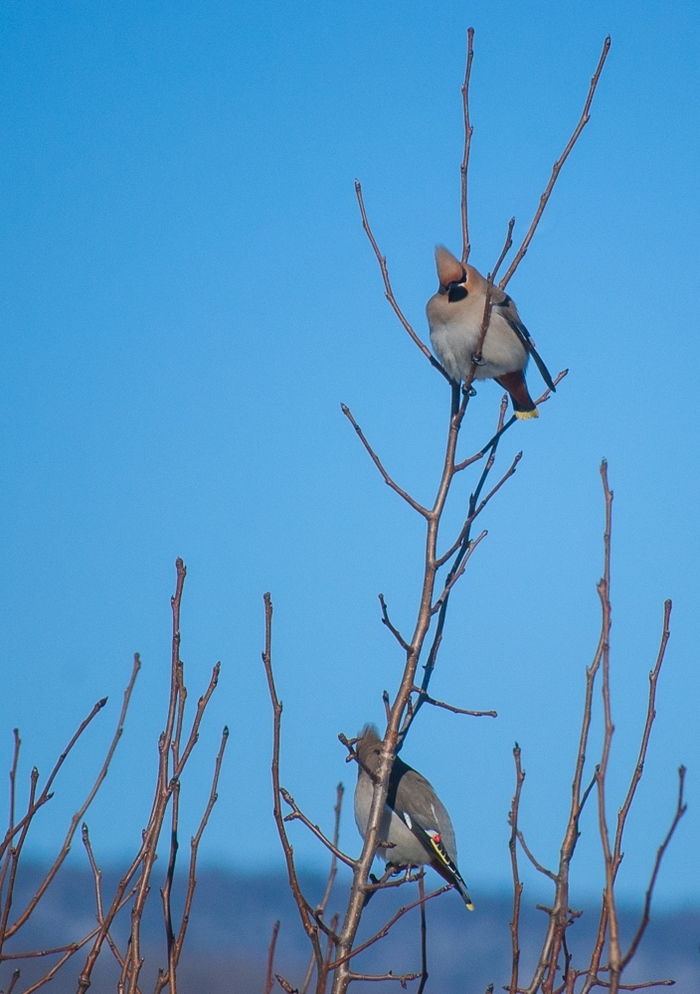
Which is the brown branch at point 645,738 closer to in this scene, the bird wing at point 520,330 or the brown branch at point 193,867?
the brown branch at point 193,867

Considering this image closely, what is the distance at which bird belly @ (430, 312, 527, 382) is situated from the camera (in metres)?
4.78

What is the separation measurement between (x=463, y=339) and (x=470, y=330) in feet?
0.18

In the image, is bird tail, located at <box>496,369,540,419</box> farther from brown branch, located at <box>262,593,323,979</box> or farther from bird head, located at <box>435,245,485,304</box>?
brown branch, located at <box>262,593,323,979</box>

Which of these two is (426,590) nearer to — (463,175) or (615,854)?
(615,854)

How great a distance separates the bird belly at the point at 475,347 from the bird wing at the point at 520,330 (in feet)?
0.12

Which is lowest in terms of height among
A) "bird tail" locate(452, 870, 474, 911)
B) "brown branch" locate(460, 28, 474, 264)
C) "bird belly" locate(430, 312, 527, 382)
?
"bird tail" locate(452, 870, 474, 911)

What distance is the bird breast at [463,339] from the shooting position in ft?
15.6

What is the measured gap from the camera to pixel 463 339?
4785mm

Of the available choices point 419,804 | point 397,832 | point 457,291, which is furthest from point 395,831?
point 457,291

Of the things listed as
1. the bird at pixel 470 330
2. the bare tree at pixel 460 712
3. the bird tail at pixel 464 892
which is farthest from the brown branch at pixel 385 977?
the bird at pixel 470 330

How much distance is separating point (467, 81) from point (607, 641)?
1.65m

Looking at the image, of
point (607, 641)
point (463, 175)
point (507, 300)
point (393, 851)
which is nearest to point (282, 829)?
point (607, 641)

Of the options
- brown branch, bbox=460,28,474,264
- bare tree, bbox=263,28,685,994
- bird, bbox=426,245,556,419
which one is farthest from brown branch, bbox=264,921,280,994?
bird, bbox=426,245,556,419

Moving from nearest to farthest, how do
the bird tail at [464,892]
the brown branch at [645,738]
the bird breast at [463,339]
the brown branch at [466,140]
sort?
the brown branch at [645,738]
the brown branch at [466,140]
the bird tail at [464,892]
the bird breast at [463,339]
